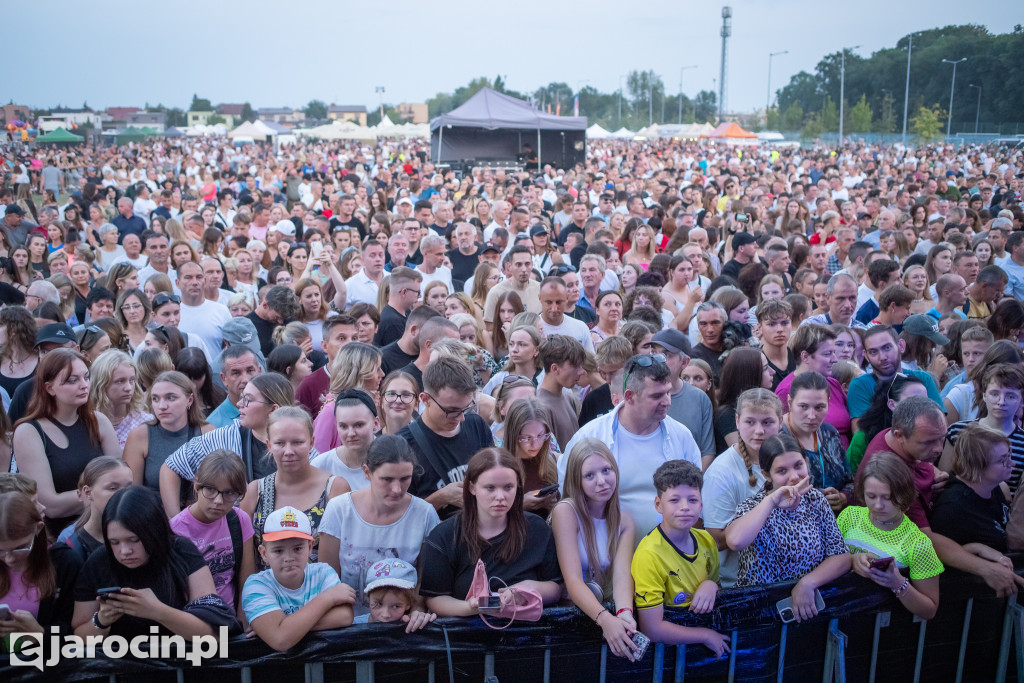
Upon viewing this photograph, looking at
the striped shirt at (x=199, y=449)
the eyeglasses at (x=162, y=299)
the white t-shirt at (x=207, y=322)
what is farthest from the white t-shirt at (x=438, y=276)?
the striped shirt at (x=199, y=449)

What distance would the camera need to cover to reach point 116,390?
4688 mm

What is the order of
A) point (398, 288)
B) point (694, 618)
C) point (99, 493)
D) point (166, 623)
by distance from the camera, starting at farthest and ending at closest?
point (398, 288) < point (99, 493) < point (694, 618) < point (166, 623)

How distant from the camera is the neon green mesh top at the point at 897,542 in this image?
3580mm

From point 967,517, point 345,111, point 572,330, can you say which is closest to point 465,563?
point 967,517

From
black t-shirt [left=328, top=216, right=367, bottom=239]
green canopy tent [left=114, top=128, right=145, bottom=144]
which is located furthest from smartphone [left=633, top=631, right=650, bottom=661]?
green canopy tent [left=114, top=128, right=145, bottom=144]

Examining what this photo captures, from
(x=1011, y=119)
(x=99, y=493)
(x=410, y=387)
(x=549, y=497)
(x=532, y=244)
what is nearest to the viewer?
(x=99, y=493)

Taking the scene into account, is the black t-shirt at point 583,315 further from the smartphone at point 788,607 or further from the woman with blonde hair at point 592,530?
the smartphone at point 788,607

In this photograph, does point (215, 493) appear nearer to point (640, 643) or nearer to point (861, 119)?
point (640, 643)

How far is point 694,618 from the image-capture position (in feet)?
10.9

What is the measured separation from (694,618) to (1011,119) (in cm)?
4725

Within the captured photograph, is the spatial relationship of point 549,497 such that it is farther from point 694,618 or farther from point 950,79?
point 950,79

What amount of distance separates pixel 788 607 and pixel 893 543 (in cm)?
61

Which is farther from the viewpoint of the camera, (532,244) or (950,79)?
(950,79)

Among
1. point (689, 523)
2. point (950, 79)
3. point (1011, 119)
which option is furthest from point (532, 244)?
point (950, 79)
